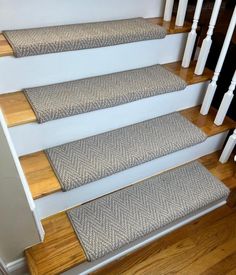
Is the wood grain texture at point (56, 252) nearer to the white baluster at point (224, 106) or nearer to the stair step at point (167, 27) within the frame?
the stair step at point (167, 27)

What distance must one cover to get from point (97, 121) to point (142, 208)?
499 mm

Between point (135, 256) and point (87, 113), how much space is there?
77cm

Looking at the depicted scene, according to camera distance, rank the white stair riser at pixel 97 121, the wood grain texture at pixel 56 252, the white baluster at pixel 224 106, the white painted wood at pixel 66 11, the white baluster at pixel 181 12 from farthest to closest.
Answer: the white baluster at pixel 181 12 < the white baluster at pixel 224 106 < the white painted wood at pixel 66 11 < the white stair riser at pixel 97 121 < the wood grain texture at pixel 56 252

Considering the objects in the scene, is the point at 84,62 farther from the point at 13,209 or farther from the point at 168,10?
the point at 13,209

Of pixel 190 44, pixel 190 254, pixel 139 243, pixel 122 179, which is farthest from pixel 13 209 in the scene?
pixel 190 44

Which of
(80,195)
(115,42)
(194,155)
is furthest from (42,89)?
(194,155)

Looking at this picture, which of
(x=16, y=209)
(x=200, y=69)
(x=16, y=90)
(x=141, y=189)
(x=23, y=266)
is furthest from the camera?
(x=200, y=69)

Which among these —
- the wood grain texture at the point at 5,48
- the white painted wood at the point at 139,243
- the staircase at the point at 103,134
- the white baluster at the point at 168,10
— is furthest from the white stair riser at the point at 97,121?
the white painted wood at the point at 139,243

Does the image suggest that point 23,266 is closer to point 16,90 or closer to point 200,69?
point 16,90

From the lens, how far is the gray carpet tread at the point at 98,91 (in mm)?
1219

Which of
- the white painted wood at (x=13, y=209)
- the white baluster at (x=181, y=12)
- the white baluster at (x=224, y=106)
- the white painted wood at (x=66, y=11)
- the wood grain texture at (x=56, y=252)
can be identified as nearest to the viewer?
the white painted wood at (x=13, y=209)

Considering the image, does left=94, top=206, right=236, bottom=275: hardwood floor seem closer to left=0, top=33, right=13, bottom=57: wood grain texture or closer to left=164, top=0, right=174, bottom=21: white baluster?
left=0, top=33, right=13, bottom=57: wood grain texture

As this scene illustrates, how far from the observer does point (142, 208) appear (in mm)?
1317

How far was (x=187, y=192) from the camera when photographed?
1414 mm
